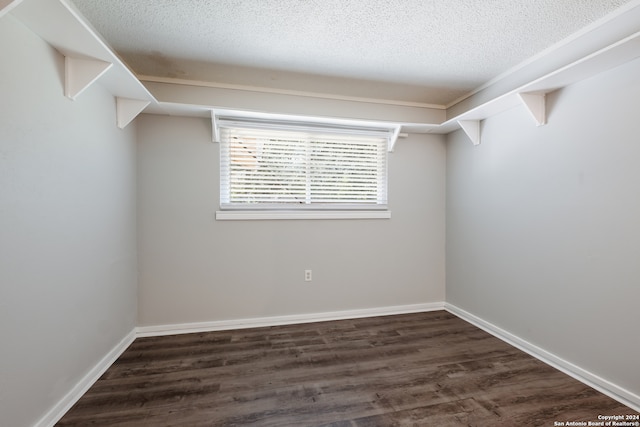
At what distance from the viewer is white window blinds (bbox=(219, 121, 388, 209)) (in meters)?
2.71

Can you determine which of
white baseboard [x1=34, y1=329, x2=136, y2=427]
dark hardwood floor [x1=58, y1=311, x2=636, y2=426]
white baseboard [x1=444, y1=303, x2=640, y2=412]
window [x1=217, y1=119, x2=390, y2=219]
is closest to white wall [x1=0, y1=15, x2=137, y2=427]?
white baseboard [x1=34, y1=329, x2=136, y2=427]

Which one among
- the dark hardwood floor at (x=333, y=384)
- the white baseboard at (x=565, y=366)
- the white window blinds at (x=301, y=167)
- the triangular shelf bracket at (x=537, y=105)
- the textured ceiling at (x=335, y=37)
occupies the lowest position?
the dark hardwood floor at (x=333, y=384)

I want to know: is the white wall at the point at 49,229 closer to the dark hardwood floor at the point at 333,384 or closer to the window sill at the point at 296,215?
the dark hardwood floor at the point at 333,384

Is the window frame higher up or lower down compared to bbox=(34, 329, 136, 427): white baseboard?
higher up

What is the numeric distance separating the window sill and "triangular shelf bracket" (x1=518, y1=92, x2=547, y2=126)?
4.86 ft

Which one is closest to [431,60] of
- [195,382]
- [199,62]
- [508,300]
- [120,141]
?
[199,62]

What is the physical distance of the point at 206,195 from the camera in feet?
8.61

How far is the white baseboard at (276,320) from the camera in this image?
8.37ft

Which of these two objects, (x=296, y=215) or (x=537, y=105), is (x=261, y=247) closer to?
(x=296, y=215)

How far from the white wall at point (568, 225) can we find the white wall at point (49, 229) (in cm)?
318

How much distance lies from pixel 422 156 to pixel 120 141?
2905 millimetres

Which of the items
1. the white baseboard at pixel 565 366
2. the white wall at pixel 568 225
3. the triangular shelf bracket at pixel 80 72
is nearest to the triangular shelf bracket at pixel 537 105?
the white wall at pixel 568 225

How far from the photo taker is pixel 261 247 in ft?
9.05

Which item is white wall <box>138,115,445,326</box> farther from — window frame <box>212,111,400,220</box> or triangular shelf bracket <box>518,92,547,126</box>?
triangular shelf bracket <box>518,92,547,126</box>
